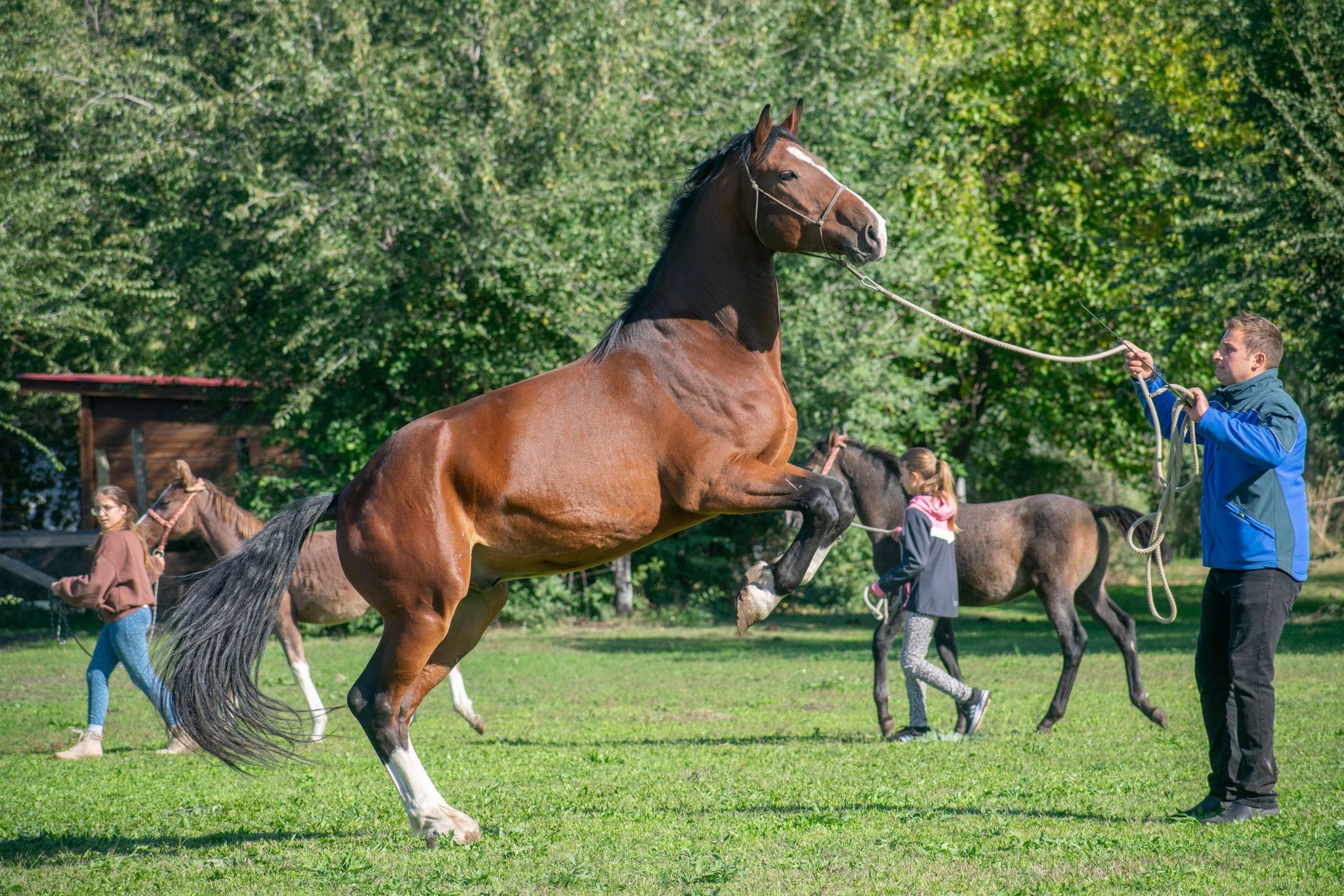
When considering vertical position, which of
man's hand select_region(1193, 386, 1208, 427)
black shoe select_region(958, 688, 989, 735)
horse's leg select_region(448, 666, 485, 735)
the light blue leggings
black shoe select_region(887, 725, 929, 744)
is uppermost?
man's hand select_region(1193, 386, 1208, 427)

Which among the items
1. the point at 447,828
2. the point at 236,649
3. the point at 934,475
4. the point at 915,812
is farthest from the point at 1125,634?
the point at 236,649

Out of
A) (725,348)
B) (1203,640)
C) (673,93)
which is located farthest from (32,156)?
(1203,640)

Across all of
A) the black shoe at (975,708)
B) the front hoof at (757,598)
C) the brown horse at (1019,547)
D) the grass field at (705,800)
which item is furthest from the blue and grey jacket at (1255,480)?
the brown horse at (1019,547)

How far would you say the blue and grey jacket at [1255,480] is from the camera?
5301 millimetres

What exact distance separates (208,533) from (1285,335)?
13934mm

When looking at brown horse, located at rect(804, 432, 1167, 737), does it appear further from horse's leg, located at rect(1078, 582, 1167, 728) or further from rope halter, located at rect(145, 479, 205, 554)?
rope halter, located at rect(145, 479, 205, 554)

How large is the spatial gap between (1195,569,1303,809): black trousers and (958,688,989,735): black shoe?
2991 mm

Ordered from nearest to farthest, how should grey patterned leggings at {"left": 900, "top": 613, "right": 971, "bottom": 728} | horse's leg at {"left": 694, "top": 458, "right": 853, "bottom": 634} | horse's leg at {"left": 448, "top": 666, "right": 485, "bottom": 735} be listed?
horse's leg at {"left": 694, "top": 458, "right": 853, "bottom": 634}
grey patterned leggings at {"left": 900, "top": 613, "right": 971, "bottom": 728}
horse's leg at {"left": 448, "top": 666, "right": 485, "bottom": 735}

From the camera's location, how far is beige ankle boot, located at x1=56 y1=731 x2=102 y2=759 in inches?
348

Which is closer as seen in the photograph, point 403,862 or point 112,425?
point 403,862

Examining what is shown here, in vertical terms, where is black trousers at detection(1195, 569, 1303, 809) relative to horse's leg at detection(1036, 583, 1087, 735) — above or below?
above

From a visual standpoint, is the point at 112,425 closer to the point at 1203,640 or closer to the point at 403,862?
the point at 403,862

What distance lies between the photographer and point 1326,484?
25.1m

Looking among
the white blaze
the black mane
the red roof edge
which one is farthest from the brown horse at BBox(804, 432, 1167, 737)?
the red roof edge
